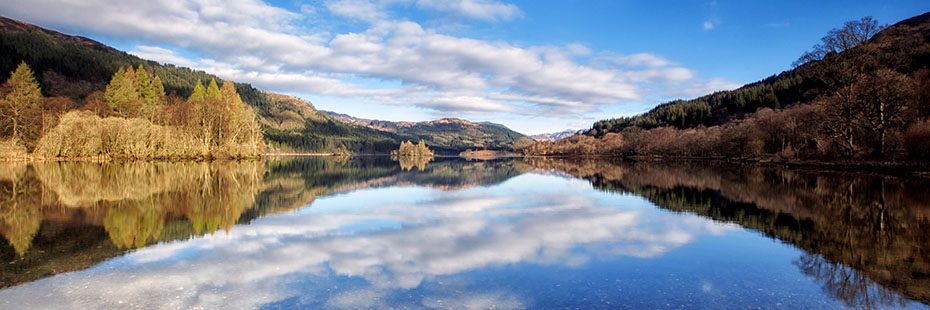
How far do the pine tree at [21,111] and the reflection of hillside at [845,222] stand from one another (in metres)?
77.9

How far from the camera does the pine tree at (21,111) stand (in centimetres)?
6531

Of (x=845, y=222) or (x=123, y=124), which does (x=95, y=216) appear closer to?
(x=845, y=222)

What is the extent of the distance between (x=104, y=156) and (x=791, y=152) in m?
97.2

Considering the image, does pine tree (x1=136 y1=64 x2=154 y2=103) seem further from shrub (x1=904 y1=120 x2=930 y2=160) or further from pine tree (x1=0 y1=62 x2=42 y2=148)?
shrub (x1=904 y1=120 x2=930 y2=160)

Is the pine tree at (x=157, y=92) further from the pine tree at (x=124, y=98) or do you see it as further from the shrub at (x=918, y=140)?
the shrub at (x=918, y=140)

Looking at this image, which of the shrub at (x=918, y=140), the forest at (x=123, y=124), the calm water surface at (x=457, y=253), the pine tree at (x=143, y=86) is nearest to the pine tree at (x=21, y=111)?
the forest at (x=123, y=124)

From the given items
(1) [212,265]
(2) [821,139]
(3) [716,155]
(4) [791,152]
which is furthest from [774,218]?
(3) [716,155]

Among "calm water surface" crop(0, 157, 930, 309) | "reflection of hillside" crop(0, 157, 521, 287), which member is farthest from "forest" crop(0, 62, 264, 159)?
"calm water surface" crop(0, 157, 930, 309)

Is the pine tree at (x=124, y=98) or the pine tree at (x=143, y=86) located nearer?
the pine tree at (x=124, y=98)

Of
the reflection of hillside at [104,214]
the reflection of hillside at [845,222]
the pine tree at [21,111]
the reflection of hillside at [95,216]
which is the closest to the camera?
the reflection of hillside at [845,222]

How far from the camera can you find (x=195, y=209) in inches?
832

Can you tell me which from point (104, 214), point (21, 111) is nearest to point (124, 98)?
point (21, 111)

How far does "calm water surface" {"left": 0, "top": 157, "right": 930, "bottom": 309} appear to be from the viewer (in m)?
9.30

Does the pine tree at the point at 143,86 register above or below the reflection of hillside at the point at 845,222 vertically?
above
